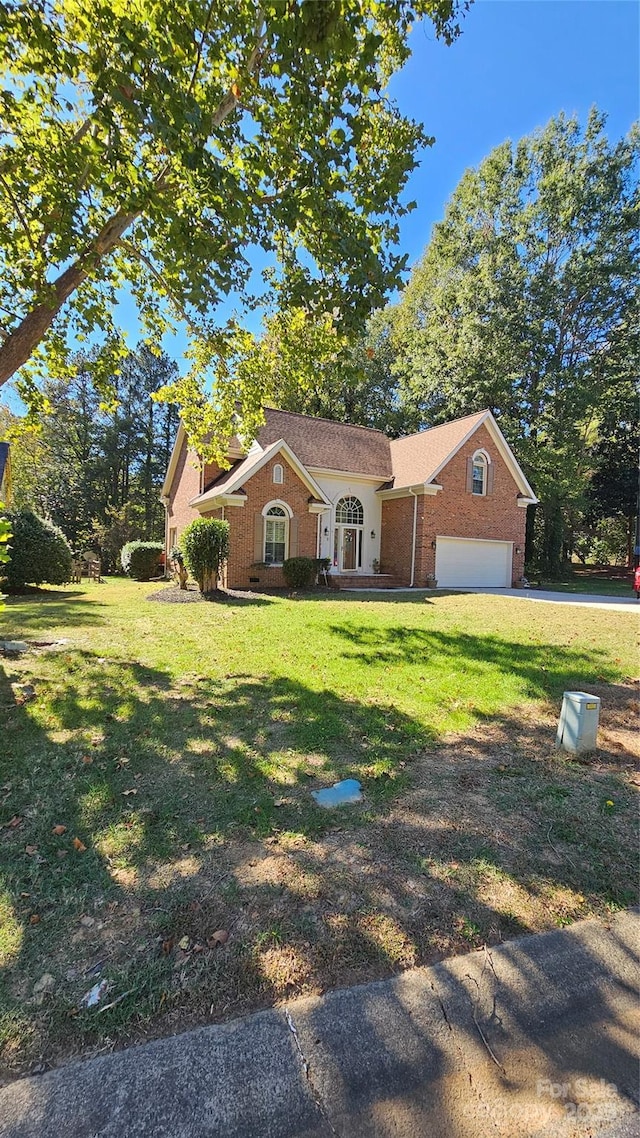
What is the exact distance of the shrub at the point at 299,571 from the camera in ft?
55.4

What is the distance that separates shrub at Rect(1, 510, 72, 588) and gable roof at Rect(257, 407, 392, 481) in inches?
318

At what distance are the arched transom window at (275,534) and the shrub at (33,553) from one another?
22.7 ft

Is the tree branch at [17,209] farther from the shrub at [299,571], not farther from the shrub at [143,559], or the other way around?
the shrub at [143,559]

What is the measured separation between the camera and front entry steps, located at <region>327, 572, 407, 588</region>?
18.8 meters

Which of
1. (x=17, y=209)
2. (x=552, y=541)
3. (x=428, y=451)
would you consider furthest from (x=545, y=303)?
(x=17, y=209)

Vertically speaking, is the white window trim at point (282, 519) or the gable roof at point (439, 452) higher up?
the gable roof at point (439, 452)

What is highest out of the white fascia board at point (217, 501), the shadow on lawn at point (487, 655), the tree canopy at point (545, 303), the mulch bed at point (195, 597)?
the tree canopy at point (545, 303)

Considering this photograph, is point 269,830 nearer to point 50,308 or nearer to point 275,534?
point 50,308

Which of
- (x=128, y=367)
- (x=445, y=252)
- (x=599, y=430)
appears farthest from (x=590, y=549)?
(x=128, y=367)

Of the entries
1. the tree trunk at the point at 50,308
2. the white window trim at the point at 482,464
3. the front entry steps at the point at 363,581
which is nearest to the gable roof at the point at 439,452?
the white window trim at the point at 482,464

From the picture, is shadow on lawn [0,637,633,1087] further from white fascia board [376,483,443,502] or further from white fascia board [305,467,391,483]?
white fascia board [305,467,391,483]

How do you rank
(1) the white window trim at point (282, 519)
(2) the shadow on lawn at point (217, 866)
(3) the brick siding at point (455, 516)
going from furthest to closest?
(3) the brick siding at point (455, 516) < (1) the white window trim at point (282, 519) < (2) the shadow on lawn at point (217, 866)

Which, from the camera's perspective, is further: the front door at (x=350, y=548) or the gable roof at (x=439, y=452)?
the front door at (x=350, y=548)

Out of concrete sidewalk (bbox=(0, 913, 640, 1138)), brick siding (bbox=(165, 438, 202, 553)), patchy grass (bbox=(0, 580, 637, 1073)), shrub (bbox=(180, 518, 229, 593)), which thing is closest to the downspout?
shrub (bbox=(180, 518, 229, 593))
